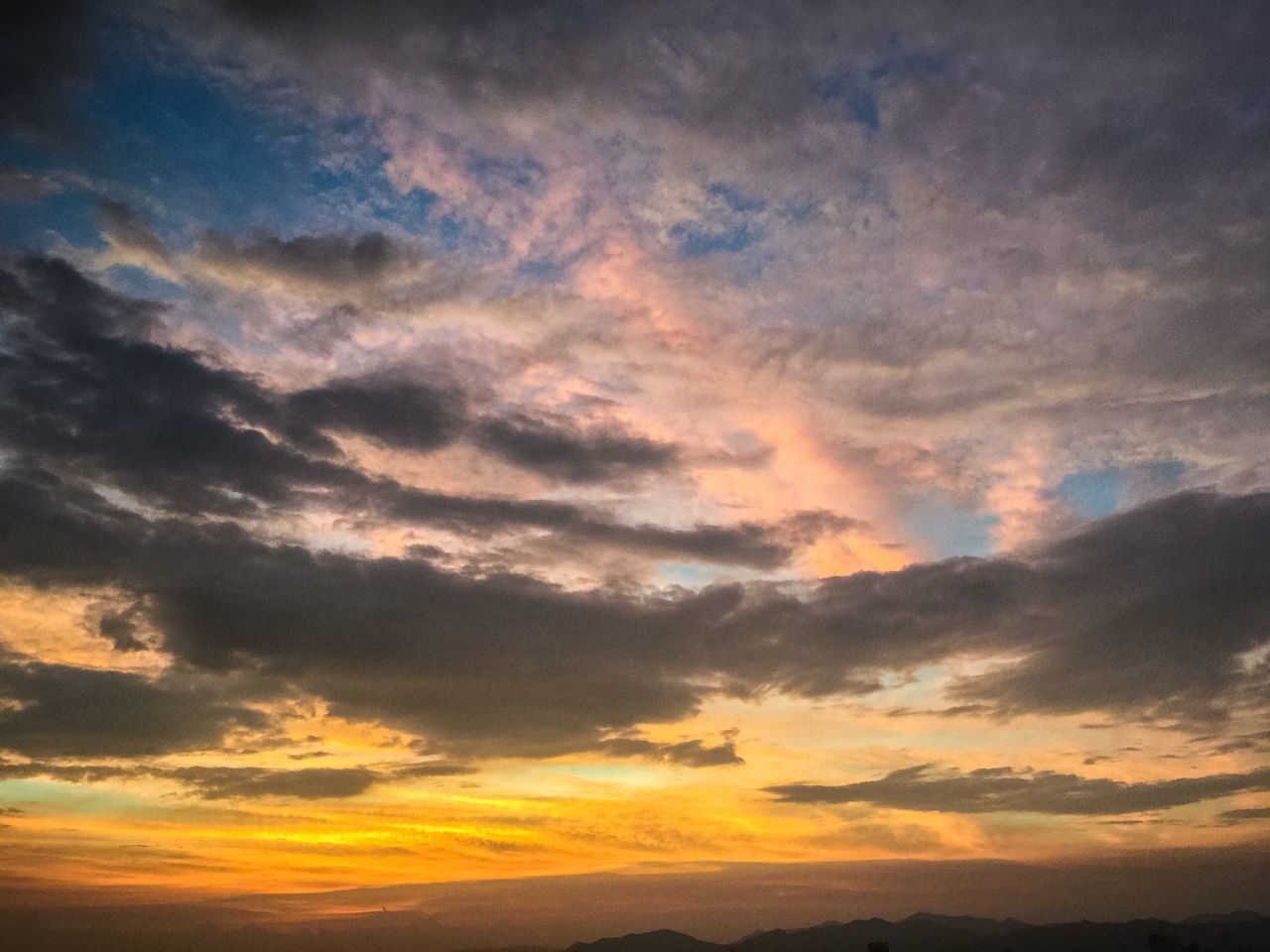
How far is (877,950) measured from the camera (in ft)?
564

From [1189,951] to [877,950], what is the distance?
85.7 m

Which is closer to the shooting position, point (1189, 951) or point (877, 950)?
point (877, 950)

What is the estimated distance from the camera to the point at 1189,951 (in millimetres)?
195000
